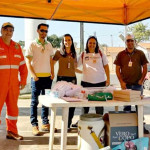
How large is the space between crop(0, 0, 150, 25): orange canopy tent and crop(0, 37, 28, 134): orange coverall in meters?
1.09

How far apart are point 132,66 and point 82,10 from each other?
1485mm

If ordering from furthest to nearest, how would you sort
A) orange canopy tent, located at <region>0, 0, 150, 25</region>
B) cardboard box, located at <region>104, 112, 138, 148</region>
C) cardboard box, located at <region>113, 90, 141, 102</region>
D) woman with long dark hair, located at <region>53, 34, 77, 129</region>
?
orange canopy tent, located at <region>0, 0, 150, 25</region>, woman with long dark hair, located at <region>53, 34, 77, 129</region>, cardboard box, located at <region>104, 112, 138, 148</region>, cardboard box, located at <region>113, 90, 141, 102</region>

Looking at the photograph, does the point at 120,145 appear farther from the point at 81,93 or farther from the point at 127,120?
the point at 81,93

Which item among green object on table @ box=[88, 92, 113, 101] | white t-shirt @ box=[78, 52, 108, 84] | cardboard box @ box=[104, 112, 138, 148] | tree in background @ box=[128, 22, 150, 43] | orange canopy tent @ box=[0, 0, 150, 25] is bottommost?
cardboard box @ box=[104, 112, 138, 148]

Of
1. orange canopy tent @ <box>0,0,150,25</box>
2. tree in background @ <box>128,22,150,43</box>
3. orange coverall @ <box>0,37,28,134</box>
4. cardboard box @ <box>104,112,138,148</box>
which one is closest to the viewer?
cardboard box @ <box>104,112,138,148</box>

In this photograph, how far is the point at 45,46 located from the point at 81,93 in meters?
1.39

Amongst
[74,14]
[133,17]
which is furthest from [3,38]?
[133,17]

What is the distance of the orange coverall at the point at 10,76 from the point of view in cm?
333

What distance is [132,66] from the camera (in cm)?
383

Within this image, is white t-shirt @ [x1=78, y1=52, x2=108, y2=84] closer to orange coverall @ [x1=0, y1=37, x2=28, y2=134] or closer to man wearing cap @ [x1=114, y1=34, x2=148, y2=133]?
man wearing cap @ [x1=114, y1=34, x2=148, y2=133]

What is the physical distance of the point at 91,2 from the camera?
4.25 meters

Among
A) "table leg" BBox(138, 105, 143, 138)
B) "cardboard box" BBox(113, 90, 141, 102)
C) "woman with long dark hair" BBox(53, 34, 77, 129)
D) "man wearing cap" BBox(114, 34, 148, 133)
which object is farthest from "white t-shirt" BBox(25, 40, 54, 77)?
"table leg" BBox(138, 105, 143, 138)

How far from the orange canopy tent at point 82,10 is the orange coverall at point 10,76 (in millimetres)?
1092

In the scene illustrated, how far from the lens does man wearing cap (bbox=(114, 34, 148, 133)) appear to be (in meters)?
3.82
